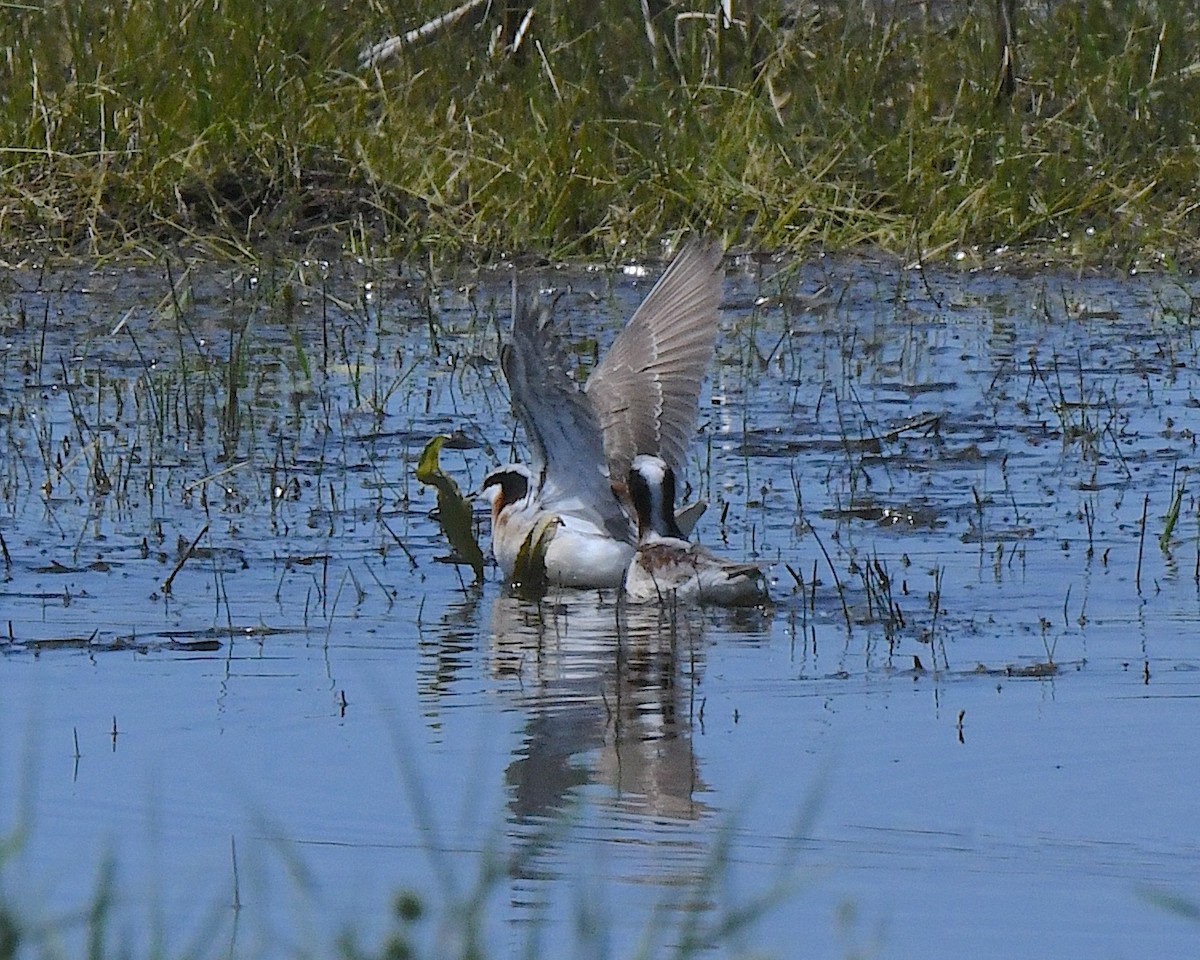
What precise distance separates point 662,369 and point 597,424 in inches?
34.2

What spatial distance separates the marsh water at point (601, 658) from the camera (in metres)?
4.10

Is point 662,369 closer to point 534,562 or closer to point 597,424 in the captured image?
point 597,424

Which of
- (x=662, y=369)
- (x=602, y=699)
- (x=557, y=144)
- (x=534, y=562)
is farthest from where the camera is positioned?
(x=557, y=144)

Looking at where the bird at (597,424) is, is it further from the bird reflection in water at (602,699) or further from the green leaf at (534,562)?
the bird reflection in water at (602,699)

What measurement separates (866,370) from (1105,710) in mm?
4357

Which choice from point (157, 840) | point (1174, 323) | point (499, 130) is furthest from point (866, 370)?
point (157, 840)

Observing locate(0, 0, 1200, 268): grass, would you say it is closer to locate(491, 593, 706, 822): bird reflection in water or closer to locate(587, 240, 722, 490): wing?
locate(587, 240, 722, 490): wing

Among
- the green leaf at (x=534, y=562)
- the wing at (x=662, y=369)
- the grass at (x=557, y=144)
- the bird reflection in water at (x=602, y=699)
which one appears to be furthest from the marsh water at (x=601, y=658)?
the grass at (x=557, y=144)

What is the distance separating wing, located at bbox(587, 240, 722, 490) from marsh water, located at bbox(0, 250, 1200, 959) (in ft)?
0.94

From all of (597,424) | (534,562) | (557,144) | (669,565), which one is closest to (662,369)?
(597,424)

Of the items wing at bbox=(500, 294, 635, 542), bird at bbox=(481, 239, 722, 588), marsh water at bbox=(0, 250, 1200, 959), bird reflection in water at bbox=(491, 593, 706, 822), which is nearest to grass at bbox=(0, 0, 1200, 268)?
marsh water at bbox=(0, 250, 1200, 959)

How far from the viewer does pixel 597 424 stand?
6910mm

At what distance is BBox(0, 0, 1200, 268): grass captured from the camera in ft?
38.6

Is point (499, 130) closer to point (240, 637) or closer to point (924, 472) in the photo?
point (924, 472)
